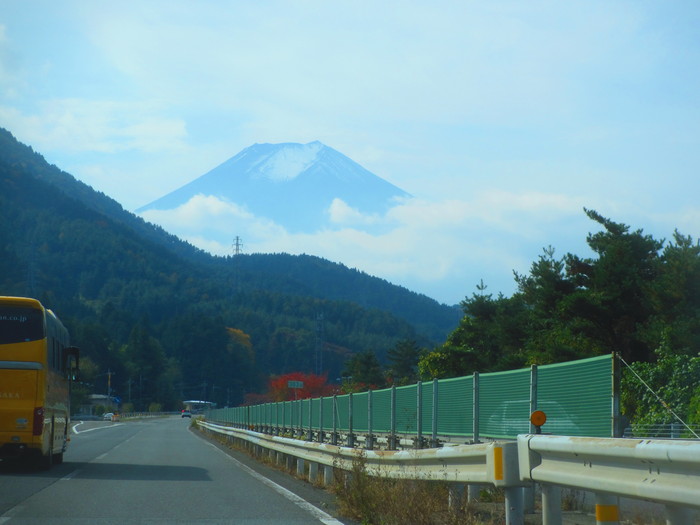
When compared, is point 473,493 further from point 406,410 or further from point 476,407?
point 406,410

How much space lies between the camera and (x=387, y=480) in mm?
10789

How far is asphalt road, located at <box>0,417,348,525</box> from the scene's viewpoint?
11.0 metres

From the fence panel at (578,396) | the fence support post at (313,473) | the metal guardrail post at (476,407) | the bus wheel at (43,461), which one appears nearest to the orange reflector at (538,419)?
the fence panel at (578,396)

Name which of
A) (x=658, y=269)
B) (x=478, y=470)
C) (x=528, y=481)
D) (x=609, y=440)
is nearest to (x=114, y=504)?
(x=478, y=470)

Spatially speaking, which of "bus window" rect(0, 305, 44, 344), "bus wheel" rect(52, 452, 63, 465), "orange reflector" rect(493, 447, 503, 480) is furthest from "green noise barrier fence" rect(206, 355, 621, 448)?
"bus window" rect(0, 305, 44, 344)

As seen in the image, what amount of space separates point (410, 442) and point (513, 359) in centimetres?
3639

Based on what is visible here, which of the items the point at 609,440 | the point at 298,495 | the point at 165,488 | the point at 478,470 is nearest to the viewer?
the point at 609,440

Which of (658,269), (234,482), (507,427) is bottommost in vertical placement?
(234,482)

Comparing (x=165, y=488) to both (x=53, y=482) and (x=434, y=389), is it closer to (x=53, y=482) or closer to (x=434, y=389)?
(x=53, y=482)

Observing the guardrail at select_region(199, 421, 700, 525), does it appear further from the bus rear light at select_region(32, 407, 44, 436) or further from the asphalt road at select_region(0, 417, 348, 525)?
the bus rear light at select_region(32, 407, 44, 436)

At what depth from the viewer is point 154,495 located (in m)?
13.9

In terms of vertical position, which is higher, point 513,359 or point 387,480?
point 513,359

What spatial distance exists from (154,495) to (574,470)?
8922 millimetres

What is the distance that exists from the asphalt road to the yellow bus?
1.94 ft
